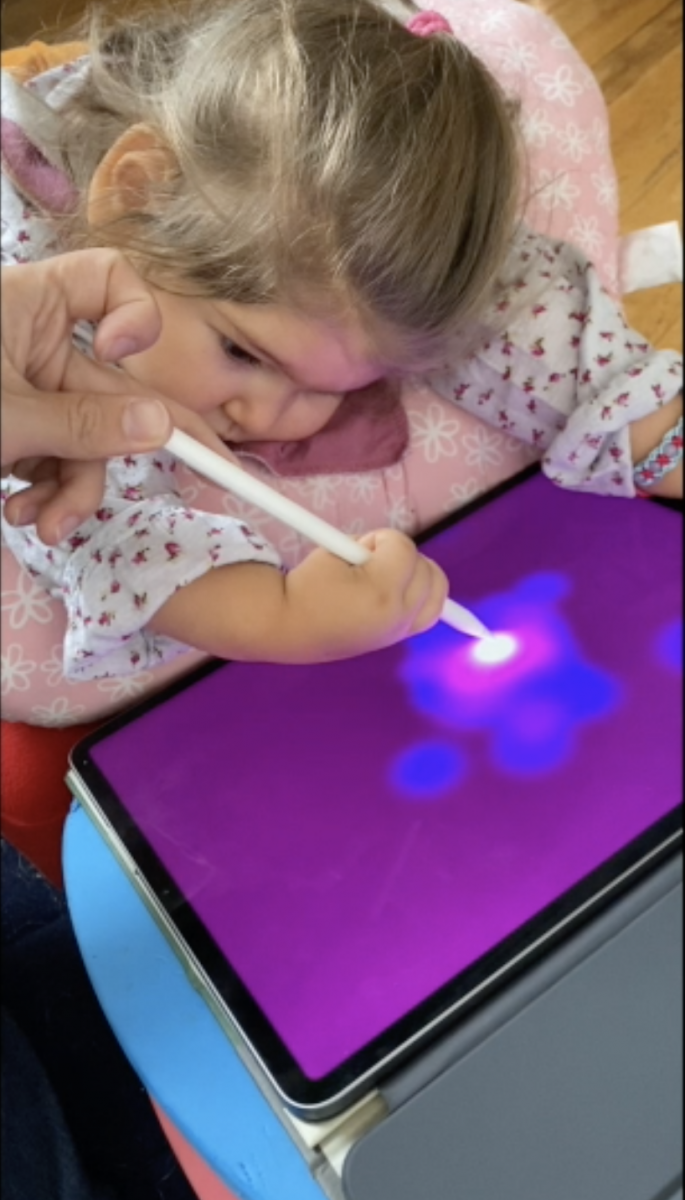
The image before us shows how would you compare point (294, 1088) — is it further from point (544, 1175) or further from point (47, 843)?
point (47, 843)

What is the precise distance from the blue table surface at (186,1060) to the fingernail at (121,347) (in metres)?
0.18

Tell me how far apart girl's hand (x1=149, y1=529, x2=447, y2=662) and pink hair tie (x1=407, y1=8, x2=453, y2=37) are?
149 mm

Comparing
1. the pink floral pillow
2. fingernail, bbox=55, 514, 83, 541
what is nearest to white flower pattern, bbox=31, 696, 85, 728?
the pink floral pillow

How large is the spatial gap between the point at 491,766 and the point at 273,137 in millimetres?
194

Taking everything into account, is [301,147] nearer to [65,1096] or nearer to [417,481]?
[417,481]

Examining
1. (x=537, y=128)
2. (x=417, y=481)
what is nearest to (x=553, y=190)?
(x=537, y=128)

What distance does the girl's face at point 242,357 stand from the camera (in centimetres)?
36

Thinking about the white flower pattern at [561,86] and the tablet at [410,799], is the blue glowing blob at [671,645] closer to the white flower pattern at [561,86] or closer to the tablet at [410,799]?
the tablet at [410,799]

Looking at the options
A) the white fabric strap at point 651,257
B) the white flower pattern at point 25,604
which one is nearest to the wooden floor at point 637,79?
the white fabric strap at point 651,257

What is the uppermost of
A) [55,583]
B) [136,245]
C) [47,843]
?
[136,245]

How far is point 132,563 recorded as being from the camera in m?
0.39

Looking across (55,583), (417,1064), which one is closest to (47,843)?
(55,583)

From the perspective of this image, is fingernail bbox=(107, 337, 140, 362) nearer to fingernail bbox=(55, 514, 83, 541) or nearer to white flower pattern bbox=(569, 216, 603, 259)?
fingernail bbox=(55, 514, 83, 541)

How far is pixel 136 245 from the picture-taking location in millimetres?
349
